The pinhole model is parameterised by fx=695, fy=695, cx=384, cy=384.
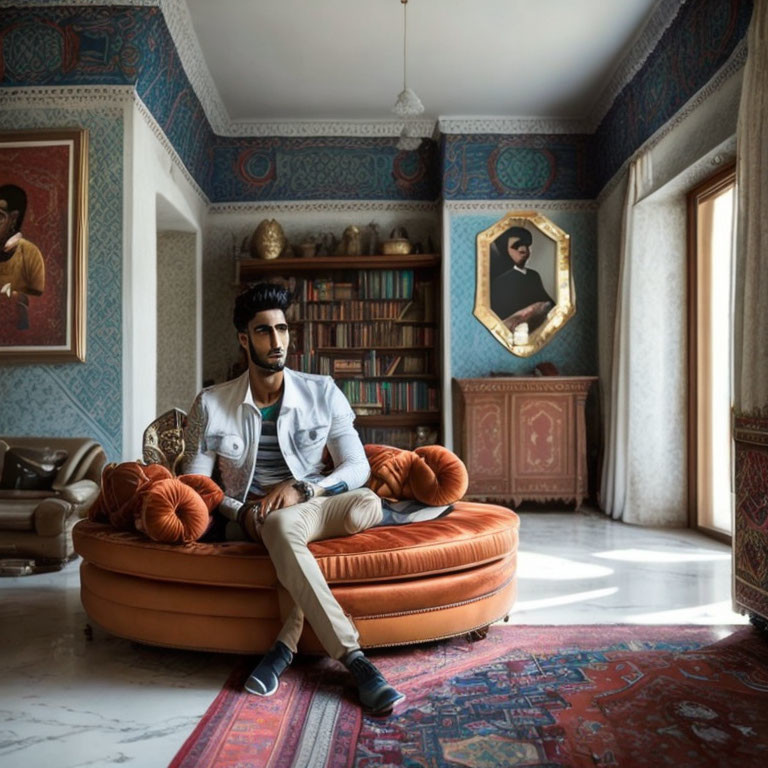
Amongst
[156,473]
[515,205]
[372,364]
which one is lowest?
[156,473]

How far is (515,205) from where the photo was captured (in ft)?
23.1

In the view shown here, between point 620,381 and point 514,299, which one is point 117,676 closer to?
point 620,381

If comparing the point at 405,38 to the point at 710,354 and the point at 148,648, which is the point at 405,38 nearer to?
the point at 710,354

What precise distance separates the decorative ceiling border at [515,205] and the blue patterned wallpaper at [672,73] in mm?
340

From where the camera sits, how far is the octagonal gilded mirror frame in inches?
275

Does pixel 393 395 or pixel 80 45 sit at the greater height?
→ pixel 80 45

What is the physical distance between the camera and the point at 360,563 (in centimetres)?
252

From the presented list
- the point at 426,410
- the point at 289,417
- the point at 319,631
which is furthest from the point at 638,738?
the point at 426,410

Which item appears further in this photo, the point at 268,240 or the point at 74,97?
the point at 268,240

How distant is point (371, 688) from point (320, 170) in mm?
6077

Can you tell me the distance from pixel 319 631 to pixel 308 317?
5056 millimetres

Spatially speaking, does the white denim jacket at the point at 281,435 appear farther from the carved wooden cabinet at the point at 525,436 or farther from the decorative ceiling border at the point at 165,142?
the carved wooden cabinet at the point at 525,436

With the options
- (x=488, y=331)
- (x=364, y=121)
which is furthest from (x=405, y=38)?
(x=488, y=331)

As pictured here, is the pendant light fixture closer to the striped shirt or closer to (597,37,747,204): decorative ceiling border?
(597,37,747,204): decorative ceiling border
